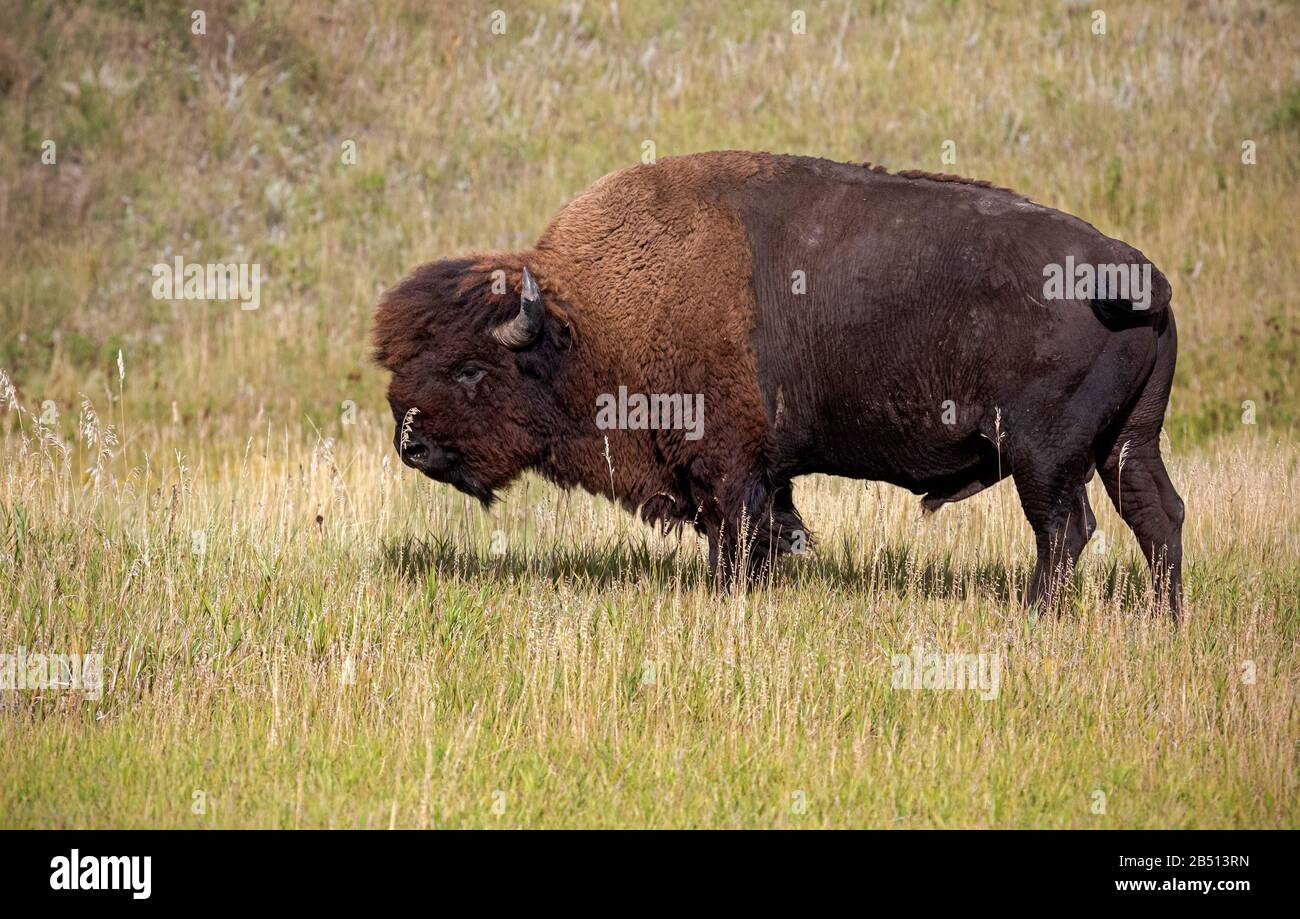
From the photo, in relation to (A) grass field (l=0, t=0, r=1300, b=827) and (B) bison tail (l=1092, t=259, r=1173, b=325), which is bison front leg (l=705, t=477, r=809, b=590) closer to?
(A) grass field (l=0, t=0, r=1300, b=827)

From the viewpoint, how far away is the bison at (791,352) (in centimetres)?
688

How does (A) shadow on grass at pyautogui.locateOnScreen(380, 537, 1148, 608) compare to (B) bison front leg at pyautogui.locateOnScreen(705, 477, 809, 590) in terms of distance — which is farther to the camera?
(A) shadow on grass at pyautogui.locateOnScreen(380, 537, 1148, 608)

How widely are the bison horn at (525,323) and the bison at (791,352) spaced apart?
13 millimetres

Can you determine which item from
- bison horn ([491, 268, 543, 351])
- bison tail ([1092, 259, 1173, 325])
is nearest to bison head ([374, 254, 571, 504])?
bison horn ([491, 268, 543, 351])

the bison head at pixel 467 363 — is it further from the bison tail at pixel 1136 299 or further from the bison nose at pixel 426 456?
the bison tail at pixel 1136 299

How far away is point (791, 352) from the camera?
24.1 feet

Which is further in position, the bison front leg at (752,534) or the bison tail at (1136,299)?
the bison front leg at (752,534)

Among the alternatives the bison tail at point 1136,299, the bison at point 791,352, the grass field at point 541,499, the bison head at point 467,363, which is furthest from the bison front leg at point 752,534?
the bison tail at point 1136,299

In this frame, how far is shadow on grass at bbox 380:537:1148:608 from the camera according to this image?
25.0 ft

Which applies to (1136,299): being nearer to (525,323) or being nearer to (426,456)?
(525,323)

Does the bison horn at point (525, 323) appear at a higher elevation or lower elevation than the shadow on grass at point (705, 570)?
higher

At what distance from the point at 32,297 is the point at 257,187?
3.33m

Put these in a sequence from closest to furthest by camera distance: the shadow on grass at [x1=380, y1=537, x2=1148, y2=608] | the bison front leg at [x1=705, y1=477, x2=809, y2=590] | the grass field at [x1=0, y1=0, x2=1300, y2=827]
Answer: the grass field at [x1=0, y1=0, x2=1300, y2=827] → the bison front leg at [x1=705, y1=477, x2=809, y2=590] → the shadow on grass at [x1=380, y1=537, x2=1148, y2=608]

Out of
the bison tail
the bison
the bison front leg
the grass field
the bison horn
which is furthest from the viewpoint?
the bison front leg
